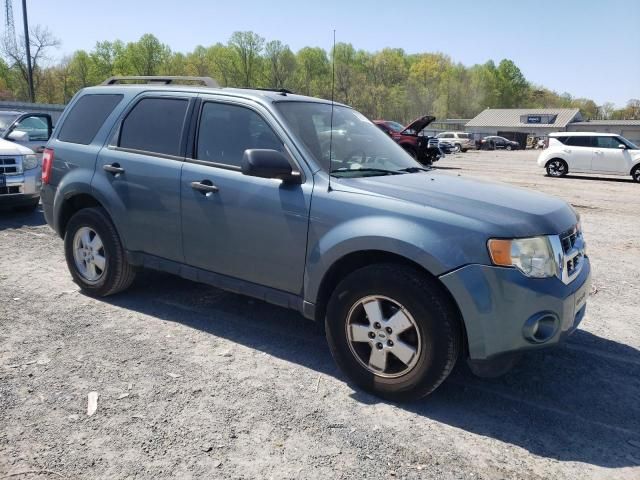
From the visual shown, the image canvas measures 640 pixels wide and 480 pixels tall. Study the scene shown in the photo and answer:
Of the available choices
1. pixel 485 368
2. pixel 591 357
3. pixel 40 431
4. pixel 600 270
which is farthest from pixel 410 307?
pixel 600 270

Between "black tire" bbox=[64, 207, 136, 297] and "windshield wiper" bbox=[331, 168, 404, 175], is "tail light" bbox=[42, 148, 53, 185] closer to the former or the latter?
"black tire" bbox=[64, 207, 136, 297]

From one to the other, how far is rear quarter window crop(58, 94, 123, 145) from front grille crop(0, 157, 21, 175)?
3883 millimetres

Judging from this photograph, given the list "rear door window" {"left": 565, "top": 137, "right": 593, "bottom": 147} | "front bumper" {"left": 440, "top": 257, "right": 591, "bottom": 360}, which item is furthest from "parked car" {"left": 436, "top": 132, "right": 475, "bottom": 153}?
"front bumper" {"left": 440, "top": 257, "right": 591, "bottom": 360}

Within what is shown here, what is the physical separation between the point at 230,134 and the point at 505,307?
2.36m

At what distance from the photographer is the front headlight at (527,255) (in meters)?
2.94

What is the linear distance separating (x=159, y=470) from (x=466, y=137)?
175 ft

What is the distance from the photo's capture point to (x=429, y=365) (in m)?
3.10

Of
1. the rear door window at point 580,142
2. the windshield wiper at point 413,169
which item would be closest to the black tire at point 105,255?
the windshield wiper at point 413,169

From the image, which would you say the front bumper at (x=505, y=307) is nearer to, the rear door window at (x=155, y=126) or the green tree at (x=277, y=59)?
the rear door window at (x=155, y=126)

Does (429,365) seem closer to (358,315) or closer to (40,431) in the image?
(358,315)

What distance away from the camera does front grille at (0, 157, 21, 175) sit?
8.24 meters

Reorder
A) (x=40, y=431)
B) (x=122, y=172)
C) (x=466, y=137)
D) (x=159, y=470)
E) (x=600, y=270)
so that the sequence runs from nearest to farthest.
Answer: (x=159, y=470) < (x=40, y=431) < (x=122, y=172) < (x=600, y=270) < (x=466, y=137)

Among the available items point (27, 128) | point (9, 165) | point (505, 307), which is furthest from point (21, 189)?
point (505, 307)

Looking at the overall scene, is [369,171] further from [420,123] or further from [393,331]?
[420,123]
